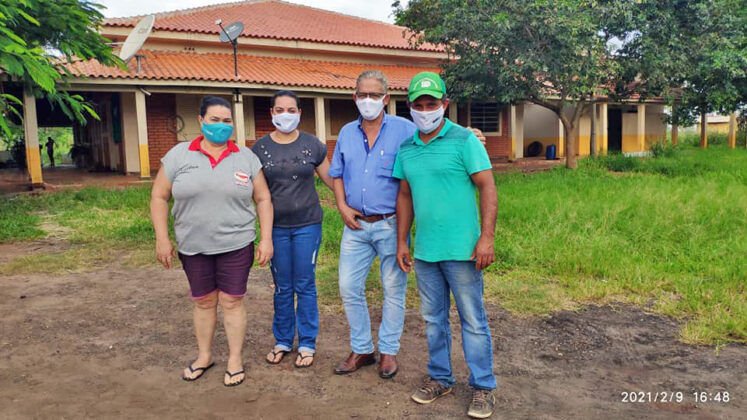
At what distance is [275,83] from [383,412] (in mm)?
12453

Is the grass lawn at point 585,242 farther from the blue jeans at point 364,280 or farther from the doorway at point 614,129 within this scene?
the doorway at point 614,129

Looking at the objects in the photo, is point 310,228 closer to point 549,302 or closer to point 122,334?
point 122,334

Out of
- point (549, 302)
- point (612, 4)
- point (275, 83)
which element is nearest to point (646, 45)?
point (612, 4)

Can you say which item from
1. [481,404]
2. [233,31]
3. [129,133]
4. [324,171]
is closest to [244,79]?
[233,31]

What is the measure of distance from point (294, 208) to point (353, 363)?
1.01m

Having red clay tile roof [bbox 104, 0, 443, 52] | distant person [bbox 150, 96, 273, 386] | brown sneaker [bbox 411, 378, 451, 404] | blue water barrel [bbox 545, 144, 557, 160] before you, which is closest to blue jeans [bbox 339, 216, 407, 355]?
brown sneaker [bbox 411, 378, 451, 404]

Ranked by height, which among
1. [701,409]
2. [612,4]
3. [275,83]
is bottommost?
[701,409]

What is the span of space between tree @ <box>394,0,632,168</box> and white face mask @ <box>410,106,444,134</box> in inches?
402

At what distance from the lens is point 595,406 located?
3.01m

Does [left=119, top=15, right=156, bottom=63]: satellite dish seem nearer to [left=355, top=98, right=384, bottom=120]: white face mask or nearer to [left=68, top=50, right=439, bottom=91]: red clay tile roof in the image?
[left=68, top=50, right=439, bottom=91]: red clay tile roof

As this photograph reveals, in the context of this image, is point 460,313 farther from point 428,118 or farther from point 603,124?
point 603,124

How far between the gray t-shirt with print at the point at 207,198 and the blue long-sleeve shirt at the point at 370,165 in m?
0.57

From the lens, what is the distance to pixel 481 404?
114 inches

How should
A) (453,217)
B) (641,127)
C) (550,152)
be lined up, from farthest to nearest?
1. (641,127)
2. (550,152)
3. (453,217)
